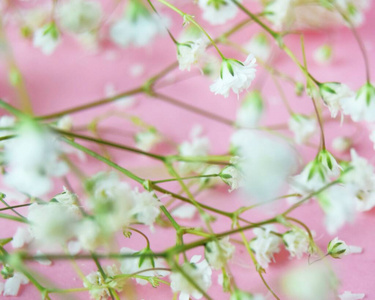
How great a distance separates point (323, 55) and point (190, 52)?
214 millimetres

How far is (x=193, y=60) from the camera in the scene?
0.35 meters

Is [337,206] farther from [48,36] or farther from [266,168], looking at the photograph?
[48,36]

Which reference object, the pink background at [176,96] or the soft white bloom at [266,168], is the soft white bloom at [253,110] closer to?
the pink background at [176,96]

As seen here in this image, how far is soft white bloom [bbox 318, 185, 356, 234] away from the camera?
28 cm

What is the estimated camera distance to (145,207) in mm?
310

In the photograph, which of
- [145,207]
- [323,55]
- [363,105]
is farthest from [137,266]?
[323,55]

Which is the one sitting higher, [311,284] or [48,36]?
[48,36]

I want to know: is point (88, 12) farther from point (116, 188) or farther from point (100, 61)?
point (116, 188)

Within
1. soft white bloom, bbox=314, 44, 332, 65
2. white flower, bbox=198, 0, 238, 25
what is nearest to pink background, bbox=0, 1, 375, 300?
soft white bloom, bbox=314, 44, 332, 65

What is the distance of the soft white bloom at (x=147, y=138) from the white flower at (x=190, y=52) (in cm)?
12

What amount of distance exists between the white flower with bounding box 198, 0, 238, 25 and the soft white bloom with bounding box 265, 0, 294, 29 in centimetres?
4

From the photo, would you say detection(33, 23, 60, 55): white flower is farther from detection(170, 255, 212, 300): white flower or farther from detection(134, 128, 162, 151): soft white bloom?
detection(170, 255, 212, 300): white flower

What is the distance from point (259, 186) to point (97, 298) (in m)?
0.14

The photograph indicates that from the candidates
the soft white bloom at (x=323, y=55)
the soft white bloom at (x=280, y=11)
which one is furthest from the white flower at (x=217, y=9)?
the soft white bloom at (x=323, y=55)
